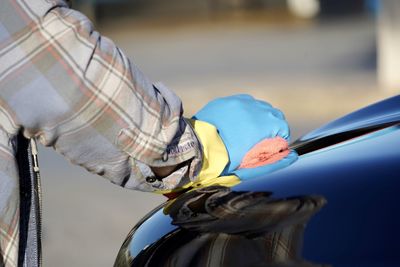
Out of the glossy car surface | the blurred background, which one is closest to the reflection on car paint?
the glossy car surface

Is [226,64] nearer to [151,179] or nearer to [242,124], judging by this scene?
[242,124]

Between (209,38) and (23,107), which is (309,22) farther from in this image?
(23,107)

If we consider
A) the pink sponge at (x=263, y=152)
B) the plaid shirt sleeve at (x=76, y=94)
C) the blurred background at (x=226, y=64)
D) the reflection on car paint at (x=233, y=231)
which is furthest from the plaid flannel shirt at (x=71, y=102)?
the blurred background at (x=226, y=64)

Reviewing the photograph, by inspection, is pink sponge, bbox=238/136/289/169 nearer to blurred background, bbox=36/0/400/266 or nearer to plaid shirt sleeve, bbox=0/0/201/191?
plaid shirt sleeve, bbox=0/0/201/191

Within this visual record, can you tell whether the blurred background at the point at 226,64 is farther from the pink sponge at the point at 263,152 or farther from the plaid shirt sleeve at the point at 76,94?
the plaid shirt sleeve at the point at 76,94

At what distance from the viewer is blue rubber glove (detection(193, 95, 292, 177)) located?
2266 mm

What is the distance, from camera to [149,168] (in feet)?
6.82

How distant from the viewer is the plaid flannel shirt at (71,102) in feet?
6.37

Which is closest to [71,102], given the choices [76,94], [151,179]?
[76,94]

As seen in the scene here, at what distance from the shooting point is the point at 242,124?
2.29m

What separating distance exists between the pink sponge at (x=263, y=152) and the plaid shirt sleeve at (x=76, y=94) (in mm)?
266

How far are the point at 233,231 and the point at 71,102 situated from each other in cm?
40

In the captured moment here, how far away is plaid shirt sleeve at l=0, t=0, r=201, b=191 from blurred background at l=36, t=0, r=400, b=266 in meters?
3.13

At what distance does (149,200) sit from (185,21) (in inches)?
425
